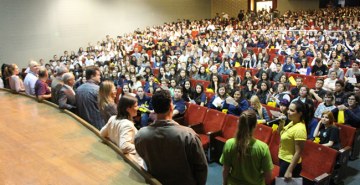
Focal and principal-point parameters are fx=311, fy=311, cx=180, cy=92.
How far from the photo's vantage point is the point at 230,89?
19.0 ft

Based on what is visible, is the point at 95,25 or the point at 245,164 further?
the point at 95,25

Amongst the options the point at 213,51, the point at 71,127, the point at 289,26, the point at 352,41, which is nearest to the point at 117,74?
the point at 213,51

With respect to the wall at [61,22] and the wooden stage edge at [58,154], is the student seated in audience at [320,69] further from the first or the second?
the wall at [61,22]

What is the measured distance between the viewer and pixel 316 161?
11.3ft

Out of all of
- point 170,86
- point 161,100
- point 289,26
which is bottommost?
point 170,86

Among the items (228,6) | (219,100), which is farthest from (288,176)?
(228,6)

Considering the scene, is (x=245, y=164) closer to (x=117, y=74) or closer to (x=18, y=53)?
(x=117, y=74)

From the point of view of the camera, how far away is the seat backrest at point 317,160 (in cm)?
335

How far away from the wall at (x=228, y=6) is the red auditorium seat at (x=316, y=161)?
16.6 meters

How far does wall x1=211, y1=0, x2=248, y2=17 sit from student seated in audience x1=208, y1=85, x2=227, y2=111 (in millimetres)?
14442

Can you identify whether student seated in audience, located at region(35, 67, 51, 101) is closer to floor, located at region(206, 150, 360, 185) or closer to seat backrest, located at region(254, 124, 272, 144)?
floor, located at region(206, 150, 360, 185)

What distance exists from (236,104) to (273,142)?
4.27 ft

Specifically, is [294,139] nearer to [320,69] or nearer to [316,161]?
[316,161]

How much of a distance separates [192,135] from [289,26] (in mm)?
11649
